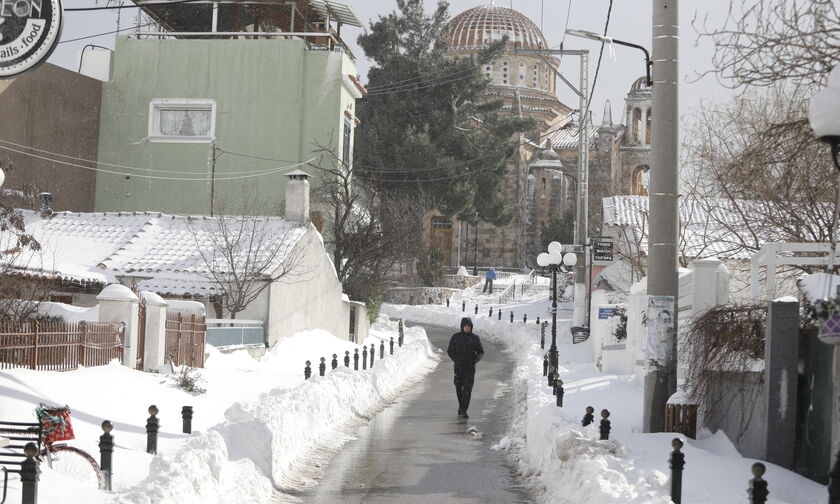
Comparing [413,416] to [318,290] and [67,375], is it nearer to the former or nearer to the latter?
[67,375]

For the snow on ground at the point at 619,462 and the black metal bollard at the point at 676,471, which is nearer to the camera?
the black metal bollard at the point at 676,471

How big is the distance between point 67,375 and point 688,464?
317 inches

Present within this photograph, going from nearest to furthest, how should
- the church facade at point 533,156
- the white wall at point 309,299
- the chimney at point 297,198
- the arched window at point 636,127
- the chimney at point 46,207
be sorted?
the white wall at point 309,299 < the chimney at point 297,198 < the chimney at point 46,207 < the arched window at point 636,127 < the church facade at point 533,156

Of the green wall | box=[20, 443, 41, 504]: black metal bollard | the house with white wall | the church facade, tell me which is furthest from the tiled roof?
box=[20, 443, 41, 504]: black metal bollard

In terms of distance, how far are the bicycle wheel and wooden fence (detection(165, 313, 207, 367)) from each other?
894cm

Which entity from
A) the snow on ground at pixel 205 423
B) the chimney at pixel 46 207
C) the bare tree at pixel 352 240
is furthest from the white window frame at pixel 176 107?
the snow on ground at pixel 205 423

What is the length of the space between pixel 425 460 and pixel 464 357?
4935mm

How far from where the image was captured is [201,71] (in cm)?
3947

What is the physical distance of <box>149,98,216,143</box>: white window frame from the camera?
3934cm

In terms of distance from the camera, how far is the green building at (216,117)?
39125mm

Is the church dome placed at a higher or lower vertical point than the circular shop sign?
higher

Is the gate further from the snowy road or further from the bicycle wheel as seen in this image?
the bicycle wheel

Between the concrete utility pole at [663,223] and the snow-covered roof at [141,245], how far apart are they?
15.2 metres

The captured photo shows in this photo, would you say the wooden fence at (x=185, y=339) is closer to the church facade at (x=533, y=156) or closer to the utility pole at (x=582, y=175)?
the utility pole at (x=582, y=175)
